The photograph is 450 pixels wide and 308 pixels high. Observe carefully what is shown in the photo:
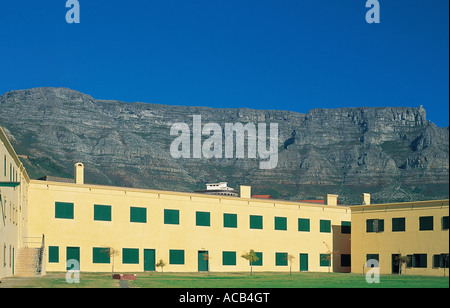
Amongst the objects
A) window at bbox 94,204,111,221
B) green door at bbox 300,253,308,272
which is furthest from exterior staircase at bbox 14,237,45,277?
green door at bbox 300,253,308,272

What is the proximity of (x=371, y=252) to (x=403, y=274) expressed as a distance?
5.07m

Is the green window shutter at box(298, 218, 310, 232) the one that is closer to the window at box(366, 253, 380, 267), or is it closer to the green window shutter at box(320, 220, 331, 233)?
the green window shutter at box(320, 220, 331, 233)

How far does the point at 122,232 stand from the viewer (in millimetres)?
62406

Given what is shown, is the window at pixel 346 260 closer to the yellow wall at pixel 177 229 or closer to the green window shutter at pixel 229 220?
the yellow wall at pixel 177 229

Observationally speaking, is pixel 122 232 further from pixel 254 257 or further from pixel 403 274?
pixel 403 274

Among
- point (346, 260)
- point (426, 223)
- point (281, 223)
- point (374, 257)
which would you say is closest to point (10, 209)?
point (281, 223)

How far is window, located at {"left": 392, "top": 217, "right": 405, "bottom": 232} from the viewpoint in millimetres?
67938

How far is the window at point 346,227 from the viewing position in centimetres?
7666

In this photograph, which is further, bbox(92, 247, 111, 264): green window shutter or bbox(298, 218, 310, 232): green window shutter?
bbox(298, 218, 310, 232): green window shutter

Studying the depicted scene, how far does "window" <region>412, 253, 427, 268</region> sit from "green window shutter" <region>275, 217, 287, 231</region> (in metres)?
12.8

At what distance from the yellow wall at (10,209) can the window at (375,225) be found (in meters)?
33.3

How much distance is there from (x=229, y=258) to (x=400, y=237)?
16.1 meters
